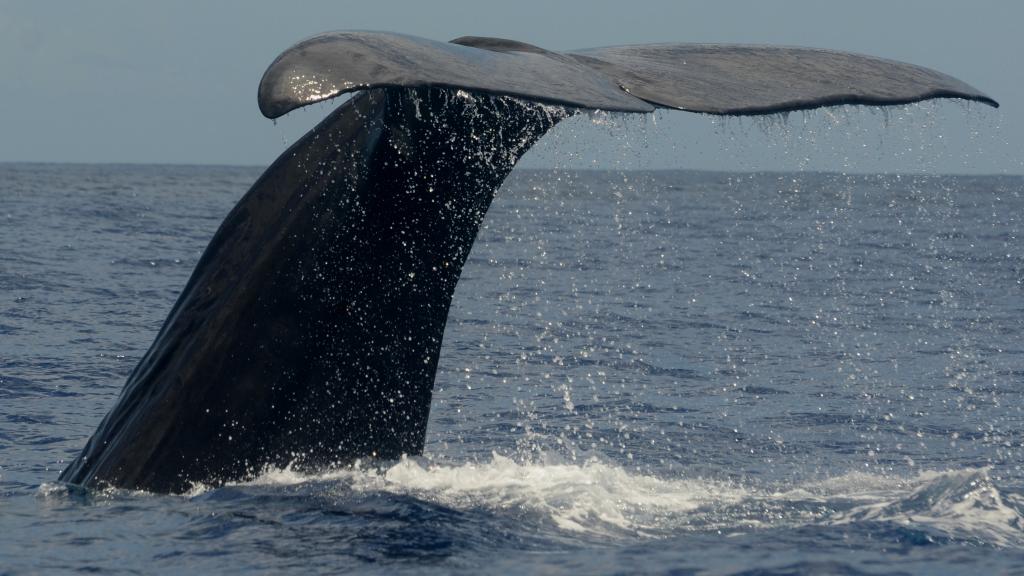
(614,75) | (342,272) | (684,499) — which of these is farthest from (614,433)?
(614,75)

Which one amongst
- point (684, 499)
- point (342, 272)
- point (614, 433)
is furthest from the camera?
point (614, 433)

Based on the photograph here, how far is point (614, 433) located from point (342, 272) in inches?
165

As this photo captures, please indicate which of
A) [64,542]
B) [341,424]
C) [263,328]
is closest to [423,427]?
[341,424]

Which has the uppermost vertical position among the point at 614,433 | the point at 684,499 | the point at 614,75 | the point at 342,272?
the point at 614,75

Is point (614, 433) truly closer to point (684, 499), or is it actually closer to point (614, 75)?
point (684, 499)

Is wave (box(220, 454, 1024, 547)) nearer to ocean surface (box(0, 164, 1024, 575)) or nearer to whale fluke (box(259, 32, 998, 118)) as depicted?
ocean surface (box(0, 164, 1024, 575))

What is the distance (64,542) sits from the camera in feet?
17.2

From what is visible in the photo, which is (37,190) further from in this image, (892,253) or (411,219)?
(411,219)

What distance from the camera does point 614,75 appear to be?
14.9ft

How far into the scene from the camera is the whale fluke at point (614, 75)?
345cm

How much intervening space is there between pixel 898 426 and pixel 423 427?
5.05 m

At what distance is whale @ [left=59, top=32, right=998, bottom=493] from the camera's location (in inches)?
192

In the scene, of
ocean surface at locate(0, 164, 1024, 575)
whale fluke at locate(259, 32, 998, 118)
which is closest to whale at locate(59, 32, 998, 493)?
whale fluke at locate(259, 32, 998, 118)

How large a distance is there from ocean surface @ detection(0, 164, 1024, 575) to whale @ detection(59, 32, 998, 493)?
25 cm
